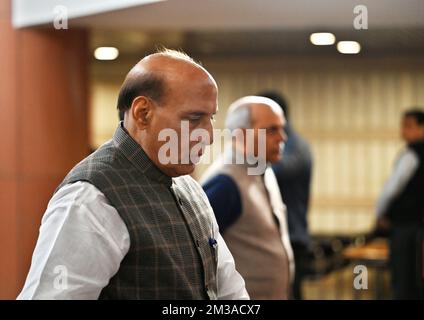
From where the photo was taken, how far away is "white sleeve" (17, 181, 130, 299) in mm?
1480

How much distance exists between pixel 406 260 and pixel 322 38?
215 centimetres

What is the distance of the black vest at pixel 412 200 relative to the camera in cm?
557

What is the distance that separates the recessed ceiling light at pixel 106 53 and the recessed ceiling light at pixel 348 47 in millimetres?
2131

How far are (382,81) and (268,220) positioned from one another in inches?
240

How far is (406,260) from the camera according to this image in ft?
18.6

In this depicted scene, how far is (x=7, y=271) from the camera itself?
197 inches

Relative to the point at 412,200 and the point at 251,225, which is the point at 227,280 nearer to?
the point at 251,225
